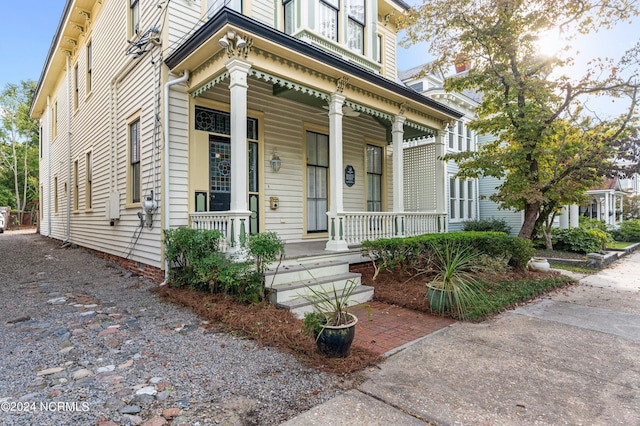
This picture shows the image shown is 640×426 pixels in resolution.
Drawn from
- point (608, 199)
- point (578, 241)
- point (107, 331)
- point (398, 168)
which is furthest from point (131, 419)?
point (608, 199)

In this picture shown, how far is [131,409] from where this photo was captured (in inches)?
92.8

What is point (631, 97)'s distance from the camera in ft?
22.9

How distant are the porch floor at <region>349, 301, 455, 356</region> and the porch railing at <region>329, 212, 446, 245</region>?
1568mm

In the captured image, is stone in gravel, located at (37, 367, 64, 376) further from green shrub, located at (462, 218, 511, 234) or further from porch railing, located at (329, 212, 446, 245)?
green shrub, located at (462, 218, 511, 234)

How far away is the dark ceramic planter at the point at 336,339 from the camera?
10.3 feet

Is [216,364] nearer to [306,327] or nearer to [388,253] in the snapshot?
[306,327]

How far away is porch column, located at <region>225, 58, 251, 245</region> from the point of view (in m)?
4.98

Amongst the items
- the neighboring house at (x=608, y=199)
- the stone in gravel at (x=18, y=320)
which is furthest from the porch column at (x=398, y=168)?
the neighboring house at (x=608, y=199)

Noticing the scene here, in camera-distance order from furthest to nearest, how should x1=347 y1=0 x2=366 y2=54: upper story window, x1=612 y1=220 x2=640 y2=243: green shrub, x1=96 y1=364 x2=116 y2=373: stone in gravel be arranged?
x1=612 y1=220 x2=640 y2=243: green shrub
x1=347 y1=0 x2=366 y2=54: upper story window
x1=96 y1=364 x2=116 y2=373: stone in gravel

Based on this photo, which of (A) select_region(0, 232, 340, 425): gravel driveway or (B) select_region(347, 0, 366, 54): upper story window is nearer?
(A) select_region(0, 232, 340, 425): gravel driveway

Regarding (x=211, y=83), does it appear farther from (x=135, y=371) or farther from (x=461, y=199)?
(x=461, y=199)

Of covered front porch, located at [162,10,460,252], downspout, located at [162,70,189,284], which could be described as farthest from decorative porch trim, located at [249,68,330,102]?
downspout, located at [162,70,189,284]

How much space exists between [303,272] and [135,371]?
2.73 m

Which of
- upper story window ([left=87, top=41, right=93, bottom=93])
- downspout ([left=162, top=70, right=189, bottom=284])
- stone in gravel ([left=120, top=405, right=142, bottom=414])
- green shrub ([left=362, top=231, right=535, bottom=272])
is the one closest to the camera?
stone in gravel ([left=120, top=405, right=142, bottom=414])
